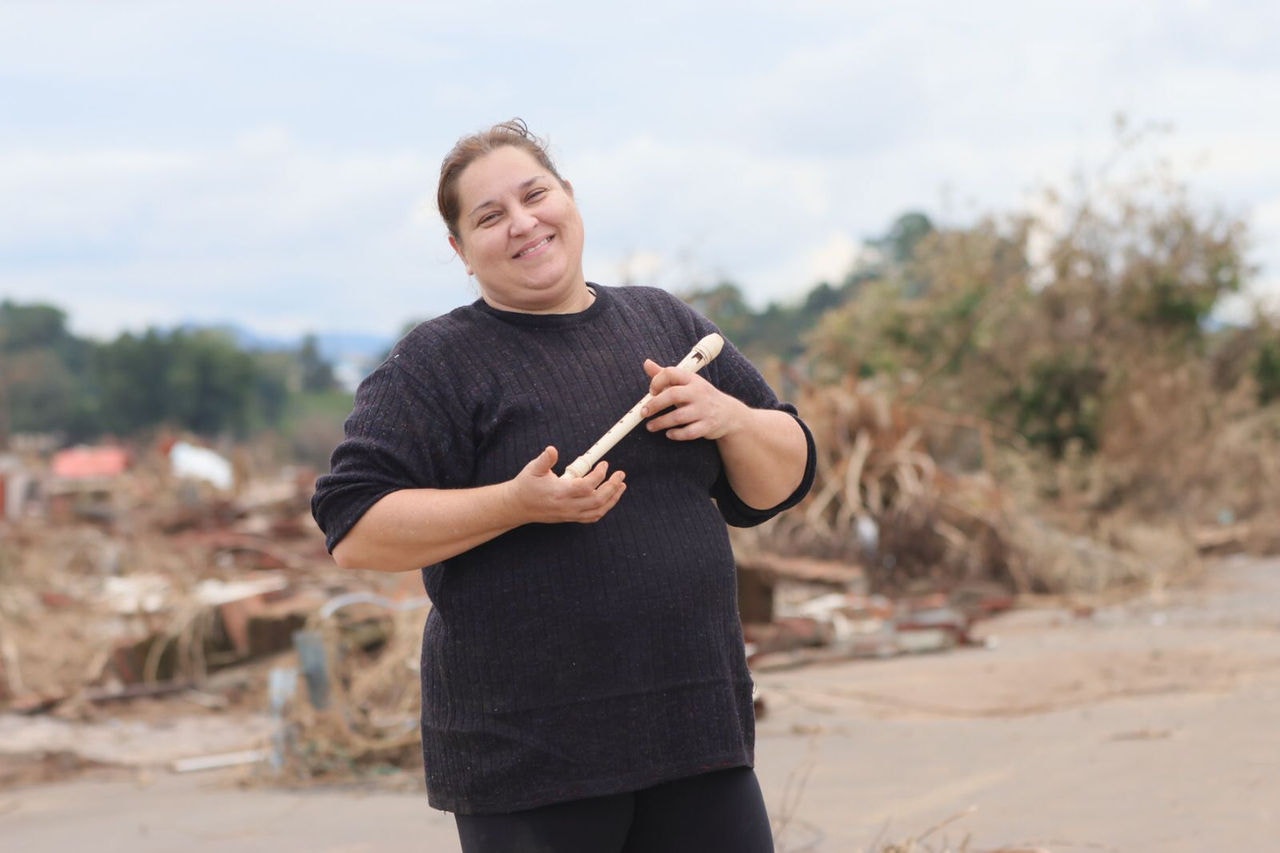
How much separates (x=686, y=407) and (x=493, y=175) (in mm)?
523

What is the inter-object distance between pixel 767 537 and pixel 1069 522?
287 cm

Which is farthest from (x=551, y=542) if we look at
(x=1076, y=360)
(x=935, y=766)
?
(x=1076, y=360)

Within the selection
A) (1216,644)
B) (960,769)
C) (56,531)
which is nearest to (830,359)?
(56,531)

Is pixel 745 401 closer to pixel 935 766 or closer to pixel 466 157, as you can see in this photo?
pixel 466 157

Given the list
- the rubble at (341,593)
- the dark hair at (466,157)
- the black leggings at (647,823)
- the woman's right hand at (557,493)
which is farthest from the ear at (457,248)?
the rubble at (341,593)

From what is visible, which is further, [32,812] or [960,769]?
[32,812]

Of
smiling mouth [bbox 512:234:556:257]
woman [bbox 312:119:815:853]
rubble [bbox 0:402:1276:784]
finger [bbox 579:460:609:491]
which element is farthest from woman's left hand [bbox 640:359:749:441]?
rubble [bbox 0:402:1276:784]

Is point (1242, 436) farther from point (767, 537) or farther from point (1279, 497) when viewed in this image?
point (767, 537)

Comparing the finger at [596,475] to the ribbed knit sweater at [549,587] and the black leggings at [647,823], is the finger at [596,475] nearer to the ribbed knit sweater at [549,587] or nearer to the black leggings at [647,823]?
the ribbed knit sweater at [549,587]

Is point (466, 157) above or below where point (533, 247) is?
above

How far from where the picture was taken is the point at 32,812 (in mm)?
6082

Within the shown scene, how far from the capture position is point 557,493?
7.22ft

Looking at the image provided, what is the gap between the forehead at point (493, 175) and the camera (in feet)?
8.16

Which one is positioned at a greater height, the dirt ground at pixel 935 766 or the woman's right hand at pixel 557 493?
the woman's right hand at pixel 557 493
